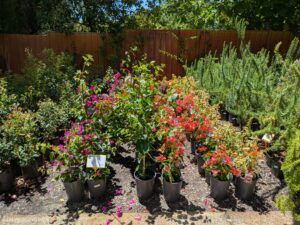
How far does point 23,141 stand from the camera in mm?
2971

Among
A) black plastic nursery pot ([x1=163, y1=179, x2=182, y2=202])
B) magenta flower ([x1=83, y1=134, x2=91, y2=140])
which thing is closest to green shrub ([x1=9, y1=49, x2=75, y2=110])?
magenta flower ([x1=83, y1=134, x2=91, y2=140])

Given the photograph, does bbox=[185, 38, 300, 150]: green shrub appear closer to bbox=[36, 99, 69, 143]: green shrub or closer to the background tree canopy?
bbox=[36, 99, 69, 143]: green shrub

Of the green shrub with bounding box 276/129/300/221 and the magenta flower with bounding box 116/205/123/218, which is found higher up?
the green shrub with bounding box 276/129/300/221

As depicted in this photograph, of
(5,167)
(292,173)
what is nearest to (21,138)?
(5,167)

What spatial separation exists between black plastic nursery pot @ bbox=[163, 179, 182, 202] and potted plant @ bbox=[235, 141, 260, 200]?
0.64 metres

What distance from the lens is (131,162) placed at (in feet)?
11.0

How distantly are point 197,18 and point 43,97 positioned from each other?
5907mm

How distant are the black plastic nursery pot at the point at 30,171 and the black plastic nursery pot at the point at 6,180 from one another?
0.51 feet

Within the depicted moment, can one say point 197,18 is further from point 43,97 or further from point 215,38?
point 43,97

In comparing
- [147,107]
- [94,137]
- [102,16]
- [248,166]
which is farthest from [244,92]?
[102,16]

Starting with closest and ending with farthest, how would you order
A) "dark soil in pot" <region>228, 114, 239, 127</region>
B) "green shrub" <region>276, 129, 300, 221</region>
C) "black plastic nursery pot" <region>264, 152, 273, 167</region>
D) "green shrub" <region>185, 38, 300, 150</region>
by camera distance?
"green shrub" <region>276, 129, 300, 221</region> < "green shrub" <region>185, 38, 300, 150</region> < "black plastic nursery pot" <region>264, 152, 273, 167</region> < "dark soil in pot" <region>228, 114, 239, 127</region>

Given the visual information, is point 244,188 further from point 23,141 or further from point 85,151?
point 23,141

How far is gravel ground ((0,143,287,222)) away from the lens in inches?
102

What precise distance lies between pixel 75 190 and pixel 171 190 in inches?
38.5
